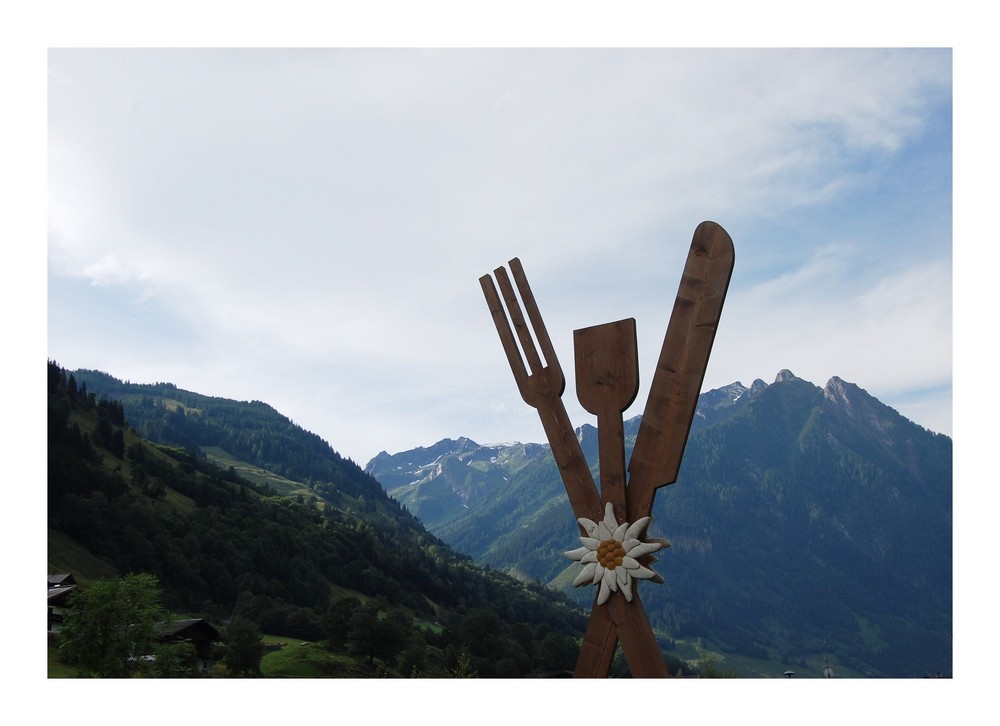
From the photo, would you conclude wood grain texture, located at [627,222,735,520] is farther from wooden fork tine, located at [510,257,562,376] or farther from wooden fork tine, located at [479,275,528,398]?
wooden fork tine, located at [479,275,528,398]

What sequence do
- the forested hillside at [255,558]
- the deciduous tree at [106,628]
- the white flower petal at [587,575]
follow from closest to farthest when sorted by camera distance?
the white flower petal at [587,575], the deciduous tree at [106,628], the forested hillside at [255,558]

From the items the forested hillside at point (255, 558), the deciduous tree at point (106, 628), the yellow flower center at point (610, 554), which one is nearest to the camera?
the yellow flower center at point (610, 554)

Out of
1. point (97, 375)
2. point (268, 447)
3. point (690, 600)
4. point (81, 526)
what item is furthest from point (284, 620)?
point (690, 600)

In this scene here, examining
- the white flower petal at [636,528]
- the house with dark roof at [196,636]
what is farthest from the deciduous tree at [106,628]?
the white flower petal at [636,528]

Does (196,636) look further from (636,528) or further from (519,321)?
(636,528)

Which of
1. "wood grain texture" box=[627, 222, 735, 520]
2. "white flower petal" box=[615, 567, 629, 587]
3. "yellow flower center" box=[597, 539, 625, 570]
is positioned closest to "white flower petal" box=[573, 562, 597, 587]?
"yellow flower center" box=[597, 539, 625, 570]

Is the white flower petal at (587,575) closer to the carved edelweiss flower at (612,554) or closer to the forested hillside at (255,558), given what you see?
the carved edelweiss flower at (612,554)

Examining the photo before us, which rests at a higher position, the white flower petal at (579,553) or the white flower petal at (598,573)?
the white flower petal at (579,553)
